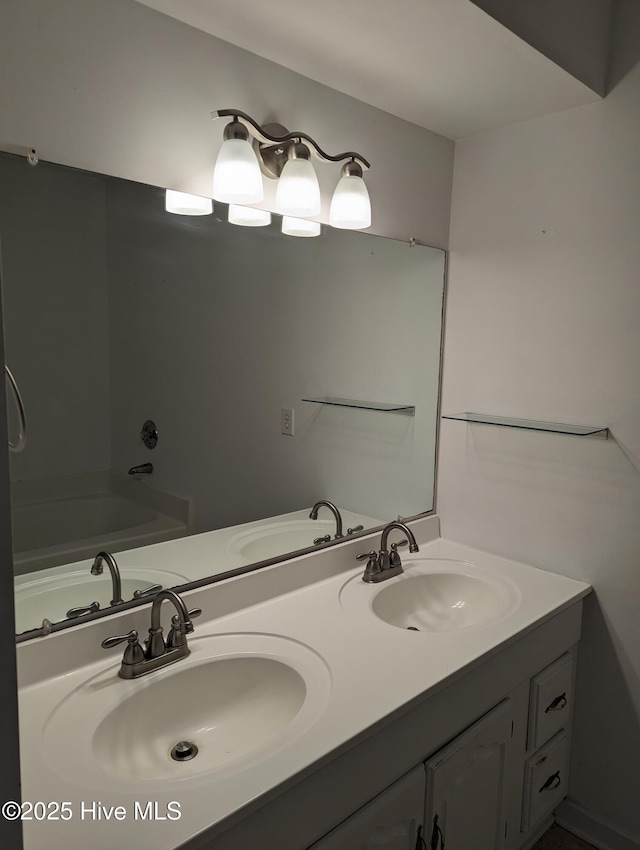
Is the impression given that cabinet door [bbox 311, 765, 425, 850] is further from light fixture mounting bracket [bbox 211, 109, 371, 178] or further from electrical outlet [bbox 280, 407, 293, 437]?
light fixture mounting bracket [bbox 211, 109, 371, 178]

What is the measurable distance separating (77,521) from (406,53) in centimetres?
131

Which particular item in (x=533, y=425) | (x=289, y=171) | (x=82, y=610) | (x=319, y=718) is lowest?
(x=319, y=718)

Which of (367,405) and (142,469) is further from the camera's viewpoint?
(367,405)

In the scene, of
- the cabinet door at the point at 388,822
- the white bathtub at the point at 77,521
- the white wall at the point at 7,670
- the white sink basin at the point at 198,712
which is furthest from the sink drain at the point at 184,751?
the white wall at the point at 7,670

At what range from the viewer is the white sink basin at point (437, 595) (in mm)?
1667

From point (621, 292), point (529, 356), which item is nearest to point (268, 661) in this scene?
point (529, 356)

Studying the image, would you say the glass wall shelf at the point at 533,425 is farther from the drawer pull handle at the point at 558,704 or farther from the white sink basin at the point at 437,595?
the drawer pull handle at the point at 558,704

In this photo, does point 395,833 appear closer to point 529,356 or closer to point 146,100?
point 529,356

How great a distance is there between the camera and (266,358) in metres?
1.60

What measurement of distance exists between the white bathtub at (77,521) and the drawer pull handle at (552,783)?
1.29 meters

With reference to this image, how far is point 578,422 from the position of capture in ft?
5.66

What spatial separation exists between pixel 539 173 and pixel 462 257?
13.2 inches

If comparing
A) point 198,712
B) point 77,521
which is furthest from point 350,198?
point 198,712

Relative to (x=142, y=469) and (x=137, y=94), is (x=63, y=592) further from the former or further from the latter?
(x=137, y=94)
